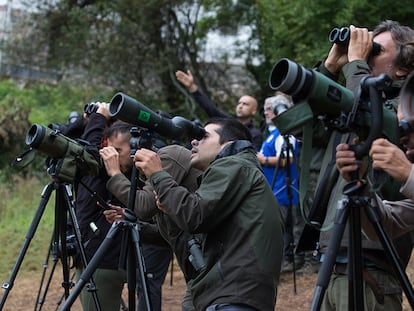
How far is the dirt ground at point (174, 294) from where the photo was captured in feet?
20.8

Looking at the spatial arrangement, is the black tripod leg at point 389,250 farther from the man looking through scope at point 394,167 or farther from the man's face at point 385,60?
the man's face at point 385,60

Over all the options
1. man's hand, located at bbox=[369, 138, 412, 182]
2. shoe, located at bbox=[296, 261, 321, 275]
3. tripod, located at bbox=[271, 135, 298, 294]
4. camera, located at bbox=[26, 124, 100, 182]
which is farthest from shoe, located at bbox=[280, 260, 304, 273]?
man's hand, located at bbox=[369, 138, 412, 182]

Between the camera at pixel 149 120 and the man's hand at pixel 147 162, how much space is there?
0.49ft

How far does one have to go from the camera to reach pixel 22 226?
1054cm

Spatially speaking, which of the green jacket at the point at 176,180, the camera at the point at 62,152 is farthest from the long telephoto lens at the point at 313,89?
the camera at the point at 62,152

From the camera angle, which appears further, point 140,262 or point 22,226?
point 22,226

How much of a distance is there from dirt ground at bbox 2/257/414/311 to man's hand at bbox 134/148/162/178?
3.33 meters

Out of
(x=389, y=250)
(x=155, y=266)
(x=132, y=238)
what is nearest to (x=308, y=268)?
(x=155, y=266)

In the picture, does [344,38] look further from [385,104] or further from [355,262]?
[355,262]

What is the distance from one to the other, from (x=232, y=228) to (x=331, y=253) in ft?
A: 2.66

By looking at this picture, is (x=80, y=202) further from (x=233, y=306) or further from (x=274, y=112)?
(x=274, y=112)

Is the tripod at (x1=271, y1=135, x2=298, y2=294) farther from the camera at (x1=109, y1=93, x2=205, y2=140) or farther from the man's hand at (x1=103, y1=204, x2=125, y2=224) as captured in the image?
the camera at (x1=109, y1=93, x2=205, y2=140)

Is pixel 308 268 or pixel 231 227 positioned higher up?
pixel 231 227

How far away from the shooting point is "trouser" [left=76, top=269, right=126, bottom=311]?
13.4 ft
